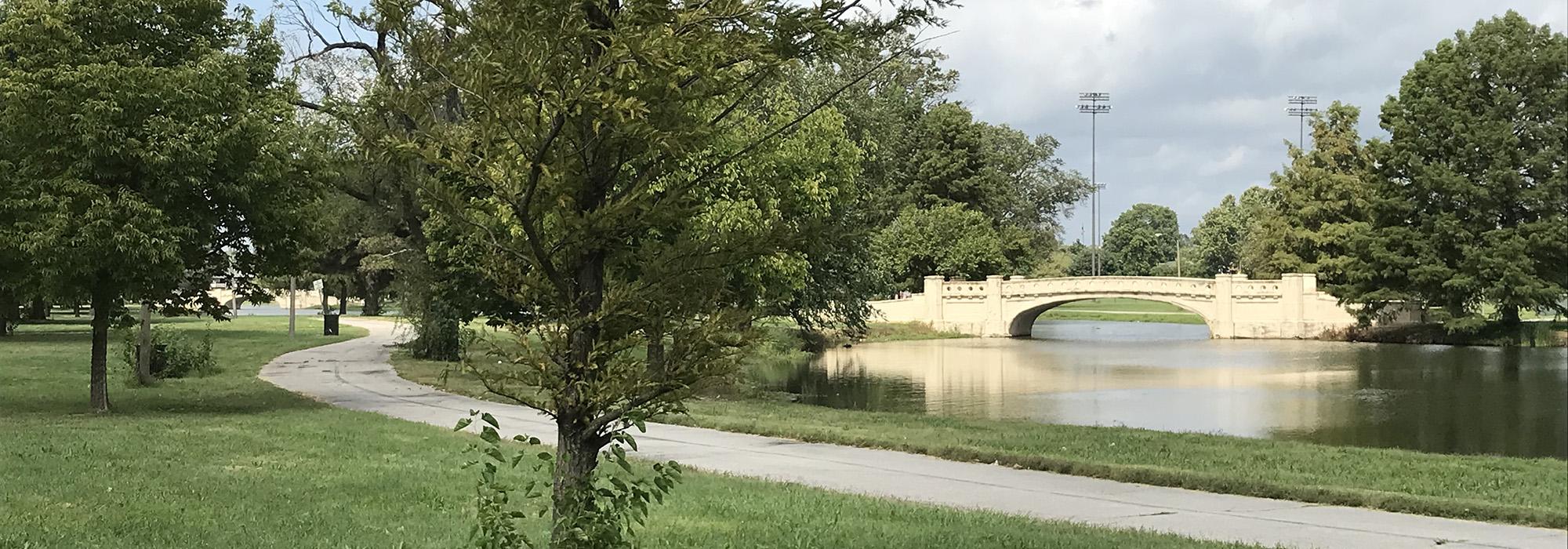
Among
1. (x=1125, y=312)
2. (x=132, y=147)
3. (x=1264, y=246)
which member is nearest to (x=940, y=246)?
(x=1264, y=246)

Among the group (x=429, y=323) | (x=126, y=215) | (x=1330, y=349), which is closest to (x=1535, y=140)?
(x=1330, y=349)

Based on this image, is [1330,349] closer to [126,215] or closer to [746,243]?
[126,215]

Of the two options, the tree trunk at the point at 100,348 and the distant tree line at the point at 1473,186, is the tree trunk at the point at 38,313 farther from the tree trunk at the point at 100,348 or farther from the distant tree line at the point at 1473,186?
the distant tree line at the point at 1473,186

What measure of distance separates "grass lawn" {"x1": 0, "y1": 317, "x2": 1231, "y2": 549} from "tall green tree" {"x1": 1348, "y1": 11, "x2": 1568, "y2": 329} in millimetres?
41729

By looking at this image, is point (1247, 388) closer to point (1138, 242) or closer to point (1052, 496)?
point (1052, 496)

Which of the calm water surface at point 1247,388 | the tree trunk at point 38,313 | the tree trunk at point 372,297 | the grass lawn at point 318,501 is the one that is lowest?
the calm water surface at point 1247,388

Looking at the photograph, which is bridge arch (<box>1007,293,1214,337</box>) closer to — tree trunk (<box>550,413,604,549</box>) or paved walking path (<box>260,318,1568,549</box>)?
paved walking path (<box>260,318,1568,549</box>)

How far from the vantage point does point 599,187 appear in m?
5.80

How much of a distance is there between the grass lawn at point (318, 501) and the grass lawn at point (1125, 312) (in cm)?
6411

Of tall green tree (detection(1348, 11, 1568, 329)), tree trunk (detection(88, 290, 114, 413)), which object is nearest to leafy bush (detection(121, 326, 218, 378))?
tree trunk (detection(88, 290, 114, 413))

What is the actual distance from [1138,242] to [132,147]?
12717 cm

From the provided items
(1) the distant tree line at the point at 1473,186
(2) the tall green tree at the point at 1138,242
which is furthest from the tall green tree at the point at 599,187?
(2) the tall green tree at the point at 1138,242

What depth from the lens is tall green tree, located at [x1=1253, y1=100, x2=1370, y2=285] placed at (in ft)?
204

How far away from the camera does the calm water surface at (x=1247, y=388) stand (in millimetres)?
21719
